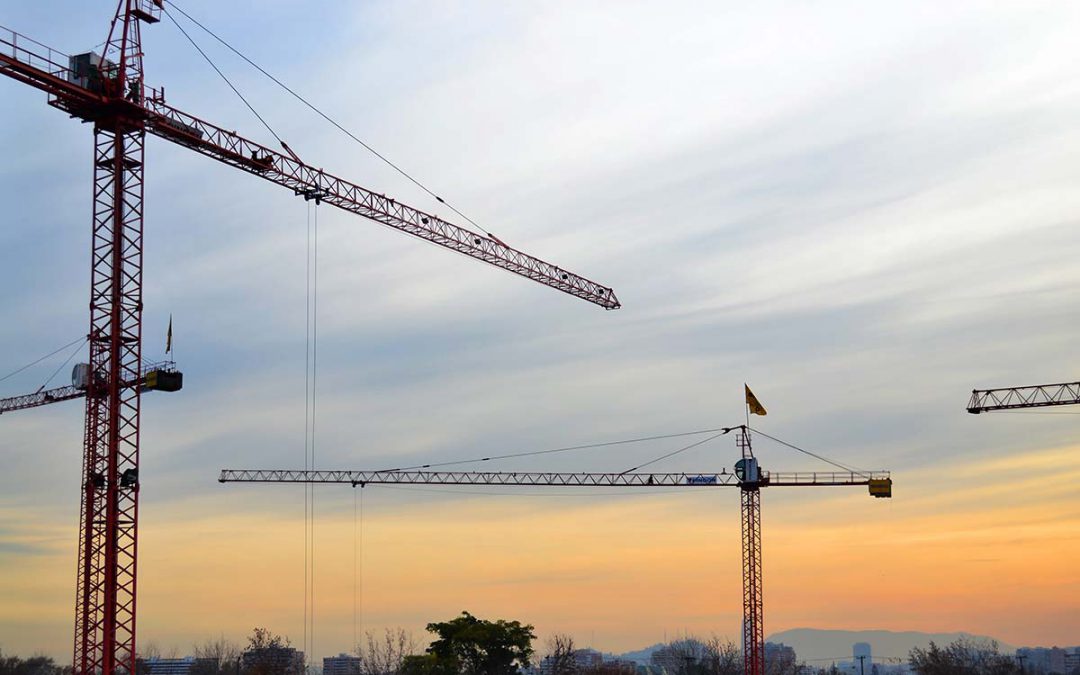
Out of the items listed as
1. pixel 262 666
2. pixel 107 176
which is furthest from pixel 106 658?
pixel 262 666

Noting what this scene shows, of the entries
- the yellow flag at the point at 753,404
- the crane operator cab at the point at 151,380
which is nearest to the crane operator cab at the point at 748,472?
the yellow flag at the point at 753,404

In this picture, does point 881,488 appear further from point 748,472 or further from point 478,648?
point 478,648

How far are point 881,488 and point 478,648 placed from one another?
54.9 m

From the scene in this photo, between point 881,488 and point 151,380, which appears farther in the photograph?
point 881,488

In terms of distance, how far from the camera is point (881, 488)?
161125 millimetres

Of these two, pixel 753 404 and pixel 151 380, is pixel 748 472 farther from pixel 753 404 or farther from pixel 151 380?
pixel 151 380

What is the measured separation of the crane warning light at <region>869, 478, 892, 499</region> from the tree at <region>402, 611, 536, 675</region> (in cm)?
4727

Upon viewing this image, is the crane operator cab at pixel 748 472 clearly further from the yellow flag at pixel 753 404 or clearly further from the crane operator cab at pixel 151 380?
the crane operator cab at pixel 151 380

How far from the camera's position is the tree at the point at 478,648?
148 m

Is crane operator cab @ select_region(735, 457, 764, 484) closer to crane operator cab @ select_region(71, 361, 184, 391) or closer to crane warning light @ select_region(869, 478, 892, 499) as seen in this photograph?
crane warning light @ select_region(869, 478, 892, 499)

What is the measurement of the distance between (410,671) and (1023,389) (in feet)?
266

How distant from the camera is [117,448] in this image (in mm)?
90500

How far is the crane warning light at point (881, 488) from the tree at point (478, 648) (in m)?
47.3

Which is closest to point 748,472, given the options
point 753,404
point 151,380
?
point 753,404
